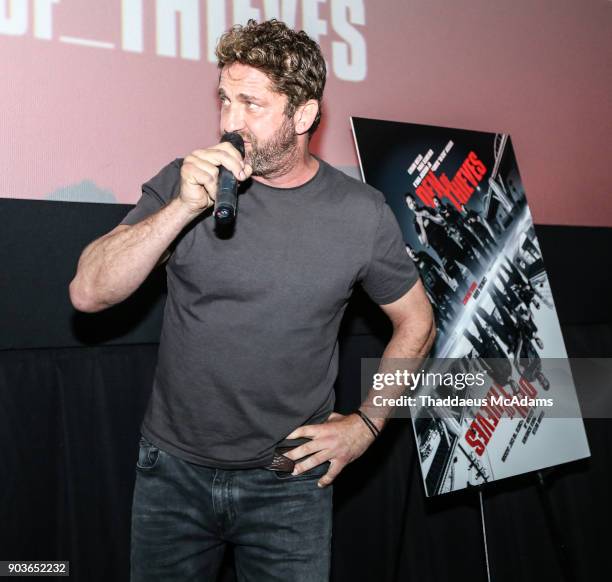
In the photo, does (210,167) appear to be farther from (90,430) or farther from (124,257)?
(90,430)

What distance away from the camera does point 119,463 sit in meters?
1.78

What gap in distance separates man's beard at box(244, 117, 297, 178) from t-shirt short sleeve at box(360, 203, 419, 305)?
10.2 inches

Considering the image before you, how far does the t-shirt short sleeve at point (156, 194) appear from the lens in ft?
4.00

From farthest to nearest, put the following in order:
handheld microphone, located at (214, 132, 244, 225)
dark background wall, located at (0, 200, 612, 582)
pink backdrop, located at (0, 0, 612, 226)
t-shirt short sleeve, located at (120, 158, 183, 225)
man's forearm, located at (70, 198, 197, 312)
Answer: pink backdrop, located at (0, 0, 612, 226), dark background wall, located at (0, 200, 612, 582), t-shirt short sleeve, located at (120, 158, 183, 225), man's forearm, located at (70, 198, 197, 312), handheld microphone, located at (214, 132, 244, 225)

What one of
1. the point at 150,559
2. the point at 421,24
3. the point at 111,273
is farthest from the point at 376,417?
the point at 421,24

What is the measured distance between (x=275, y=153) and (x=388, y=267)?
14.8 inches

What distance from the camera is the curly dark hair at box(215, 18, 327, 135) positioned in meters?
1.29

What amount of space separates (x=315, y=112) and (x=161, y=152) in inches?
27.2

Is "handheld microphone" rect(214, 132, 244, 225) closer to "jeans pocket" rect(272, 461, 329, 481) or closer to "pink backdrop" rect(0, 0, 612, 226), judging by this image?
"jeans pocket" rect(272, 461, 329, 481)

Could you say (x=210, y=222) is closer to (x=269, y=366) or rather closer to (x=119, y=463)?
(x=269, y=366)

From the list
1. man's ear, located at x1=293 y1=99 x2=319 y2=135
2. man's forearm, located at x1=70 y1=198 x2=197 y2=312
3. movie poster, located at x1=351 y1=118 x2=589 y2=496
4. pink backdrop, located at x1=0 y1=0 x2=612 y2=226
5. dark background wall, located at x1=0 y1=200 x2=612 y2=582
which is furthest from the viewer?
movie poster, located at x1=351 y1=118 x2=589 y2=496

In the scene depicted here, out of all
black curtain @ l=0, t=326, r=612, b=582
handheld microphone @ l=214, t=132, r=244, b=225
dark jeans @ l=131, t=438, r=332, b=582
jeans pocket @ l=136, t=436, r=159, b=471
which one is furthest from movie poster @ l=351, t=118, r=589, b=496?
handheld microphone @ l=214, t=132, r=244, b=225

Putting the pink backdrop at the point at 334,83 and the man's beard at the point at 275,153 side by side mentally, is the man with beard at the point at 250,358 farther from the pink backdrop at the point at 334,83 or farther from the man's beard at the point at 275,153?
the pink backdrop at the point at 334,83

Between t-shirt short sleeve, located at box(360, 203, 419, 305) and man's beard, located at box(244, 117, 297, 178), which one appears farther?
t-shirt short sleeve, located at box(360, 203, 419, 305)
